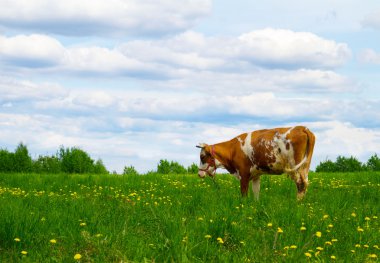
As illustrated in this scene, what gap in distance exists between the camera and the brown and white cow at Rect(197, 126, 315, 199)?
12.7 meters

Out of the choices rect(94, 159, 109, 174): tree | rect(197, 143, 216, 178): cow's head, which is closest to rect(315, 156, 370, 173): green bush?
rect(94, 159, 109, 174): tree

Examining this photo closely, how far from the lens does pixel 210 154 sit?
14.6m

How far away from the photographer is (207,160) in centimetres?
1474

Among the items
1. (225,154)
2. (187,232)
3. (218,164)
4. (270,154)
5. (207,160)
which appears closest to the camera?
(187,232)

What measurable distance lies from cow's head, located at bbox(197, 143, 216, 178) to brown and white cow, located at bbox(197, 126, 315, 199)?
28cm


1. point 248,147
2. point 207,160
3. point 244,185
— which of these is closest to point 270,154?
point 248,147

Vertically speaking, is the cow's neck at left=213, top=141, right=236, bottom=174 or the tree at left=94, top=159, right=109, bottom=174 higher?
the cow's neck at left=213, top=141, right=236, bottom=174

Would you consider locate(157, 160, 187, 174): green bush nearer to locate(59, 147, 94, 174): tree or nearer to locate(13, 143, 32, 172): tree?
locate(59, 147, 94, 174): tree

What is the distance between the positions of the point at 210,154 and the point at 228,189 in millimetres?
1486

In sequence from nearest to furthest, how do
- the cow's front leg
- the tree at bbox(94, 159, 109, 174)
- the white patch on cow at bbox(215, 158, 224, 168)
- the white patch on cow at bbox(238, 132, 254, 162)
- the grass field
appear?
the grass field, the white patch on cow at bbox(238, 132, 254, 162), the cow's front leg, the white patch on cow at bbox(215, 158, 224, 168), the tree at bbox(94, 159, 109, 174)

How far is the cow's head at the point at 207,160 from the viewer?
14594mm

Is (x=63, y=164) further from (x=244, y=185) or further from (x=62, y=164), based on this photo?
(x=244, y=185)

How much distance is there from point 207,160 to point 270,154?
7.84 ft

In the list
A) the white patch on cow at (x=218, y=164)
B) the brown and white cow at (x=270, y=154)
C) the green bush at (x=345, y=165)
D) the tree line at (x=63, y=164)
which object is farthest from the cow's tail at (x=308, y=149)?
the green bush at (x=345, y=165)
